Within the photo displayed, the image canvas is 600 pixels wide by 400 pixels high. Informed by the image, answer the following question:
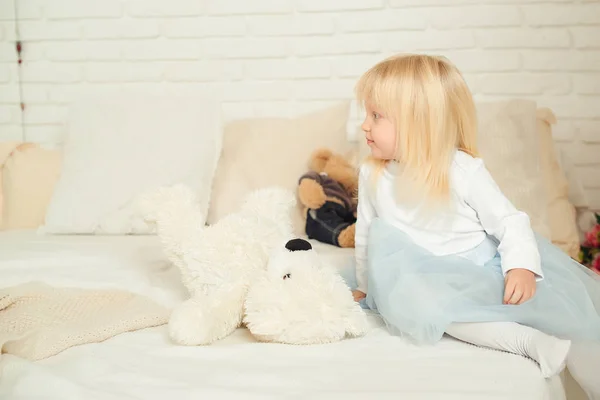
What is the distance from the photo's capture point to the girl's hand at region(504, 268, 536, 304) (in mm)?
1088

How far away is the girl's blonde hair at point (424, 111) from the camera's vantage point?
48.9 inches

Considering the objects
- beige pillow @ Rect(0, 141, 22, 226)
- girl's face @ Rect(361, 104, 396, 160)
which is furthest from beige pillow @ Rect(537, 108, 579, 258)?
beige pillow @ Rect(0, 141, 22, 226)

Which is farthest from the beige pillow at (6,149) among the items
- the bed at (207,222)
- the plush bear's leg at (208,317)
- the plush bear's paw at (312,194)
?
the plush bear's leg at (208,317)

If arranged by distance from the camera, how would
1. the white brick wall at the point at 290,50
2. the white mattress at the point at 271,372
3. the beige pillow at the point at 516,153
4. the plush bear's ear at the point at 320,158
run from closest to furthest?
the white mattress at the point at 271,372 < the beige pillow at the point at 516,153 < the plush bear's ear at the point at 320,158 < the white brick wall at the point at 290,50

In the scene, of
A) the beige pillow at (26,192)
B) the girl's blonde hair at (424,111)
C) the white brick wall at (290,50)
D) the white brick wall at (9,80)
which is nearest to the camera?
the girl's blonde hair at (424,111)

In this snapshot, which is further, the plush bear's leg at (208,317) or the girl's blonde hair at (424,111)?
the girl's blonde hair at (424,111)

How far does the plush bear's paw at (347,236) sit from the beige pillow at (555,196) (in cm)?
51

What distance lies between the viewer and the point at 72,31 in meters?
2.36

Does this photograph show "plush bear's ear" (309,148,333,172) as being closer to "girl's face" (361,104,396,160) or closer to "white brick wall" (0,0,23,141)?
"girl's face" (361,104,396,160)

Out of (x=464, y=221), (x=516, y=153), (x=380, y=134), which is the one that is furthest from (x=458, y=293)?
(x=516, y=153)

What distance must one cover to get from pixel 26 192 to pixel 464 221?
138 centimetres

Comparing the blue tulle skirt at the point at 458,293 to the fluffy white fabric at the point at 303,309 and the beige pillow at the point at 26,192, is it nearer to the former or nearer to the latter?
the fluffy white fabric at the point at 303,309

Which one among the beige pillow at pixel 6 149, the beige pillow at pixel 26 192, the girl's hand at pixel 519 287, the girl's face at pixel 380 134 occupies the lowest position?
the beige pillow at pixel 26 192

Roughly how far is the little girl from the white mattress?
2.3 inches
